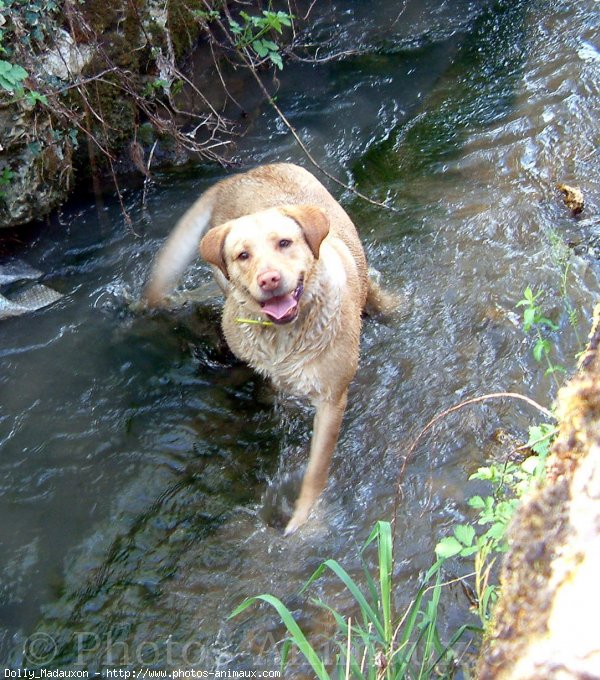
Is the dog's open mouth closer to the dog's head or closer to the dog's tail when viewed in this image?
the dog's head

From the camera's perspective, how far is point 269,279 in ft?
11.2

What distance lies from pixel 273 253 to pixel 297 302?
0.28 m

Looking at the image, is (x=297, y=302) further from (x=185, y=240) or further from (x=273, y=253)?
(x=185, y=240)

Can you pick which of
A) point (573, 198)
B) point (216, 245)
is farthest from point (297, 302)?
point (573, 198)

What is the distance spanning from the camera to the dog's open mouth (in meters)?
3.57

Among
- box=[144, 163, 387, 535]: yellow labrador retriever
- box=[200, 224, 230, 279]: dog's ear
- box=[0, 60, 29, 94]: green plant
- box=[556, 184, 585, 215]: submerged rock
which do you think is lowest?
box=[556, 184, 585, 215]: submerged rock

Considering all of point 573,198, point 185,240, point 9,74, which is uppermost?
point 9,74

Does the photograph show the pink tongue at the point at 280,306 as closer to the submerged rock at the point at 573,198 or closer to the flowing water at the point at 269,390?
the flowing water at the point at 269,390

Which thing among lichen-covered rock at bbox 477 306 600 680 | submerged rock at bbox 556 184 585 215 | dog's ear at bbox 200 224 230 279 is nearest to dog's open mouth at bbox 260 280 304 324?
dog's ear at bbox 200 224 230 279

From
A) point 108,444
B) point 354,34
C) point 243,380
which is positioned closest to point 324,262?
point 243,380

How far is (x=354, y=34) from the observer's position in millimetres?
8055

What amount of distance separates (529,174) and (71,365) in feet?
13.1

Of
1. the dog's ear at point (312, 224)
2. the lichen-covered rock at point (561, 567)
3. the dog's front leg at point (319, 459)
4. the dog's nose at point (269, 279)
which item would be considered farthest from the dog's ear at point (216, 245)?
the lichen-covered rock at point (561, 567)

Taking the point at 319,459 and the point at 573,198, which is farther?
the point at 573,198
